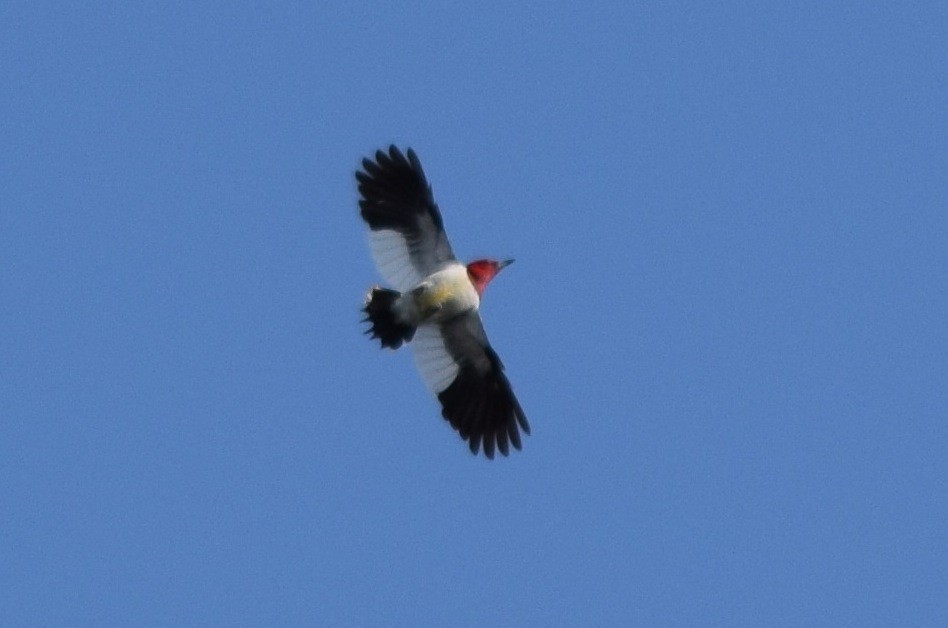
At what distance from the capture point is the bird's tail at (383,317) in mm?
17172

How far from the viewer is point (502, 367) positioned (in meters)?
18.2

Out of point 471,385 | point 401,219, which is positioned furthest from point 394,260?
point 471,385

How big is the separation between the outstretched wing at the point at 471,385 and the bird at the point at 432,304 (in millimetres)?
11

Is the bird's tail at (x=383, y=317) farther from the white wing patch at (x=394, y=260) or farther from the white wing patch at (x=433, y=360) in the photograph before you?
the white wing patch at (x=433, y=360)

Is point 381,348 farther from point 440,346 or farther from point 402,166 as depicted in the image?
point 402,166

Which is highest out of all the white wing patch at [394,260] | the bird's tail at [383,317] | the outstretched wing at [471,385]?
the white wing patch at [394,260]

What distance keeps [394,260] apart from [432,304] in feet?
2.26

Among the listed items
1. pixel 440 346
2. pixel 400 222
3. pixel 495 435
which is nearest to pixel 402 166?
pixel 400 222

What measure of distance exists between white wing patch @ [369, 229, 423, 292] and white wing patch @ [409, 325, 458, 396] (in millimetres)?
611

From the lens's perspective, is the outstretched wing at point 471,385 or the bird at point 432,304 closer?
the bird at point 432,304

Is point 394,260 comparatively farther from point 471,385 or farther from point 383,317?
point 471,385

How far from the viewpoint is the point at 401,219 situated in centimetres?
1777

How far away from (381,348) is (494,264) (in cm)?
158

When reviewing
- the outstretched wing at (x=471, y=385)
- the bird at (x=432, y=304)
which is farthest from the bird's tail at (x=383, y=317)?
the outstretched wing at (x=471, y=385)
